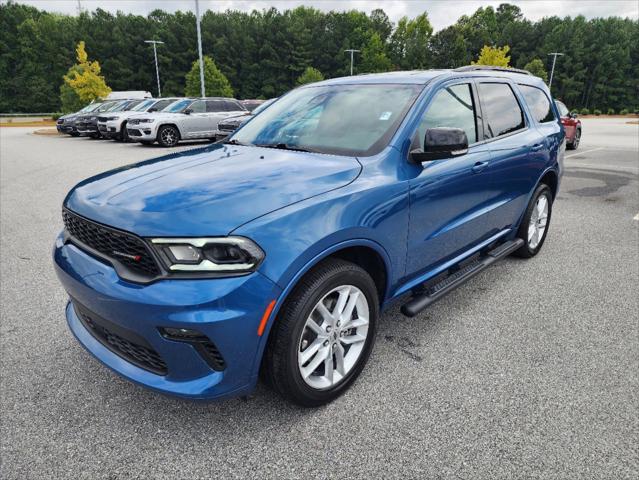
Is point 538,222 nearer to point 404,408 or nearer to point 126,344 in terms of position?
point 404,408

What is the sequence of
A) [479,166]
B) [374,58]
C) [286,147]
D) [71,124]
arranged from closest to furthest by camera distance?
[286,147] < [479,166] < [71,124] < [374,58]

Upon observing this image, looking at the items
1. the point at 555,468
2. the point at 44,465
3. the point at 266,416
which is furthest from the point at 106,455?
the point at 555,468

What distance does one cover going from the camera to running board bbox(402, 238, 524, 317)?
9.48ft

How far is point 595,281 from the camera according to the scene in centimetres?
413

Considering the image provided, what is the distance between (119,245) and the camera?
6.77 feet

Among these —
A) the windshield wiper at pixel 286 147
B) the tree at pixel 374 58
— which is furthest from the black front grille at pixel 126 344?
the tree at pixel 374 58

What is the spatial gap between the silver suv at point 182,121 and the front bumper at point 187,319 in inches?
575

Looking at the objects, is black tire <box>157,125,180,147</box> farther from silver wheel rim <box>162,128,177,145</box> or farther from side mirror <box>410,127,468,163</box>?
side mirror <box>410,127,468,163</box>

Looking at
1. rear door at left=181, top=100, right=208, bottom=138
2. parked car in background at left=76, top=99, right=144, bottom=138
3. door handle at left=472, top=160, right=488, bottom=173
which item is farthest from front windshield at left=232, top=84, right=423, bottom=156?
parked car in background at left=76, top=99, right=144, bottom=138

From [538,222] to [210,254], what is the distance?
4003 millimetres

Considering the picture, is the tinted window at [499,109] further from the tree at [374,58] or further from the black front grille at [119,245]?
the tree at [374,58]

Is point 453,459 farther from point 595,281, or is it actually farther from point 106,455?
point 595,281

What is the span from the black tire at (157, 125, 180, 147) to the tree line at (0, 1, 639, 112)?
51.6m

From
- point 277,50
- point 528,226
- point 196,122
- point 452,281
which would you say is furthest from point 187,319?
point 277,50
